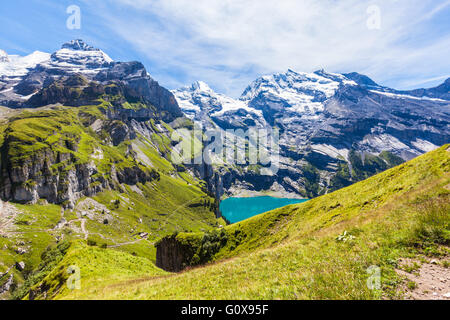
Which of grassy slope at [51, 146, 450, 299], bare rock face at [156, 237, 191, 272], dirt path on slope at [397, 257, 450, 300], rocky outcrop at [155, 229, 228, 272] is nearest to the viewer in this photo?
dirt path on slope at [397, 257, 450, 300]

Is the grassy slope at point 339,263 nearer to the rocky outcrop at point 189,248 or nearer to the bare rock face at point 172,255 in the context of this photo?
the rocky outcrop at point 189,248

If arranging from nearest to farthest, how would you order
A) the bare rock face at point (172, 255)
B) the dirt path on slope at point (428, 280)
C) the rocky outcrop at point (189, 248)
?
1. the dirt path on slope at point (428, 280)
2. the rocky outcrop at point (189, 248)
3. the bare rock face at point (172, 255)

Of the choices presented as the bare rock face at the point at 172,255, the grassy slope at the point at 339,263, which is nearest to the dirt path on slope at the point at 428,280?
the grassy slope at the point at 339,263

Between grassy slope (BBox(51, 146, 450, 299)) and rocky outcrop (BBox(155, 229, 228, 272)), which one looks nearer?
grassy slope (BBox(51, 146, 450, 299))

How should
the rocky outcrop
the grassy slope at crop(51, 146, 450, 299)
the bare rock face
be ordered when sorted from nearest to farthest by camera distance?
the grassy slope at crop(51, 146, 450, 299), the rocky outcrop, the bare rock face

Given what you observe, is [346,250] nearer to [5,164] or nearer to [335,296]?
[335,296]

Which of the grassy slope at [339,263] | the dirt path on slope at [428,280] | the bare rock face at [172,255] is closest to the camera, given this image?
the dirt path on slope at [428,280]

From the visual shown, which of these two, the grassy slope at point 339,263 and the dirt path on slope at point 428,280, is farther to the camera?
the grassy slope at point 339,263

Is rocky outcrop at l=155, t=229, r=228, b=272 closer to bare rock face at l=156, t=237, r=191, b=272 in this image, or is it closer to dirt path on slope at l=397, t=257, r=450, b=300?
bare rock face at l=156, t=237, r=191, b=272

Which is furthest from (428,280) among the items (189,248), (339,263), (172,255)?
(172,255)

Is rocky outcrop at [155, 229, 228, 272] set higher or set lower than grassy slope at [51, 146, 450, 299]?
lower

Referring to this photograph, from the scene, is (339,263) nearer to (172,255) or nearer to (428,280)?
(428,280)

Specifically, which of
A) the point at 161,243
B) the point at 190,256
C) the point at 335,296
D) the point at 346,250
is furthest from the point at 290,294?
the point at 161,243

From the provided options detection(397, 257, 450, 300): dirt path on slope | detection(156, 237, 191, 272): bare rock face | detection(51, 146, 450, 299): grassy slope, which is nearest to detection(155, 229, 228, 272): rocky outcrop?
detection(156, 237, 191, 272): bare rock face
